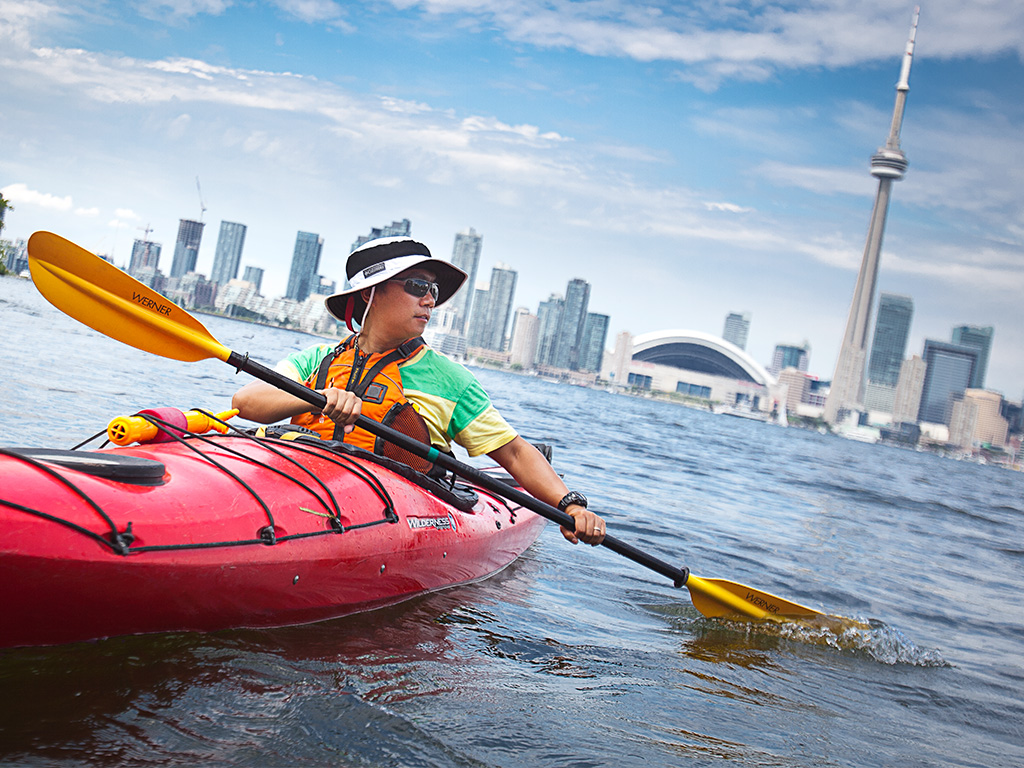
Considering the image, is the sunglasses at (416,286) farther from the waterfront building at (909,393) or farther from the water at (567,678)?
the waterfront building at (909,393)

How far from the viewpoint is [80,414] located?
22.9 feet

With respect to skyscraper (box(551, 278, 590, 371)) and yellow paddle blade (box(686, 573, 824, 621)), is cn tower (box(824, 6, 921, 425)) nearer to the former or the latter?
skyscraper (box(551, 278, 590, 371))

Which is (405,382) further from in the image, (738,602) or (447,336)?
(447,336)

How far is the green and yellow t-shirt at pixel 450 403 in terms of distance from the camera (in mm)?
3490

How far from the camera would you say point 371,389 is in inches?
134

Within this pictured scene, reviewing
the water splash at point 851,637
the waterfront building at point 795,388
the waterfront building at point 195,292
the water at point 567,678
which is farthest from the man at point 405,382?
the waterfront building at point 795,388

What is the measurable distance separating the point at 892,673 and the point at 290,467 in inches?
130

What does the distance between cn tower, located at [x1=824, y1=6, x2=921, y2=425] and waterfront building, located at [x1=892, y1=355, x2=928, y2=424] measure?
29.8m

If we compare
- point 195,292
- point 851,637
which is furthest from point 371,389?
point 195,292

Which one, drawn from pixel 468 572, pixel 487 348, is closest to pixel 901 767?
pixel 468 572

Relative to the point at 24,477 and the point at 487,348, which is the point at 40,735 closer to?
the point at 24,477

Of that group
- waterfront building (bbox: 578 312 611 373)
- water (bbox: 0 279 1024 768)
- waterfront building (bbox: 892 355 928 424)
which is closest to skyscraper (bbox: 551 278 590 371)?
waterfront building (bbox: 578 312 611 373)

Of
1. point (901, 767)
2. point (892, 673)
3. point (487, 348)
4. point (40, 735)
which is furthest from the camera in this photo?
point (487, 348)

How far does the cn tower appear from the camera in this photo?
111 m
